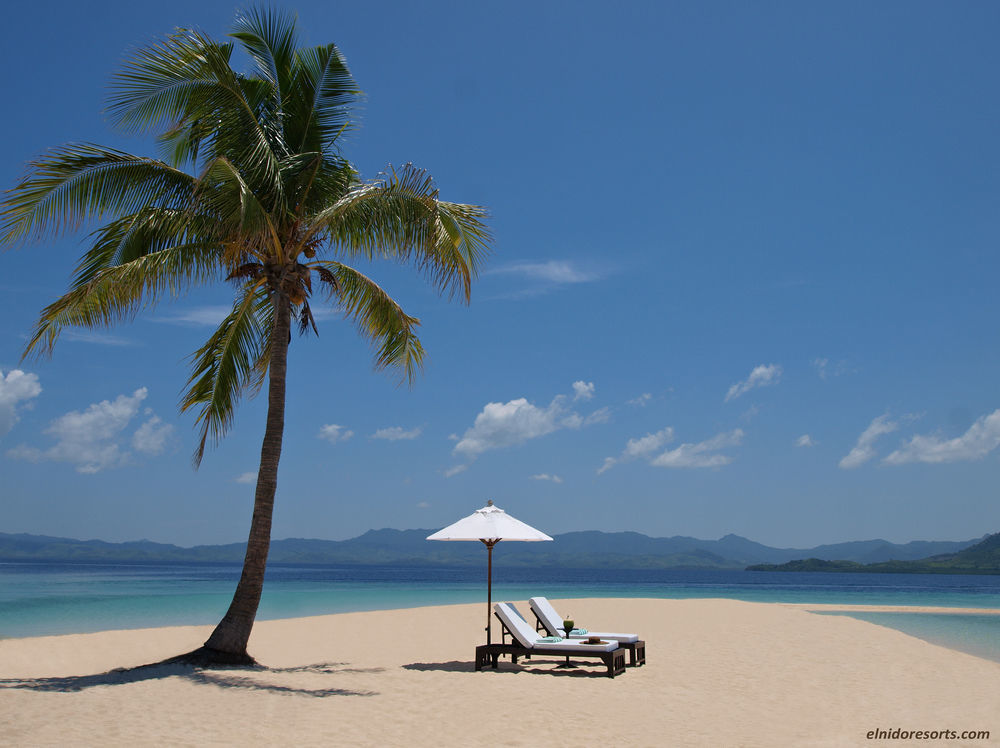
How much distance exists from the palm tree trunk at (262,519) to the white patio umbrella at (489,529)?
214 cm

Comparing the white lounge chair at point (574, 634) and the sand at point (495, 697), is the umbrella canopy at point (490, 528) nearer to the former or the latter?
the white lounge chair at point (574, 634)

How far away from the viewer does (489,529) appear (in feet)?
35.9

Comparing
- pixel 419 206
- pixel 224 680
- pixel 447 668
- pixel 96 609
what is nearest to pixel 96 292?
pixel 419 206

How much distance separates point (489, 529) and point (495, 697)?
2.73 m

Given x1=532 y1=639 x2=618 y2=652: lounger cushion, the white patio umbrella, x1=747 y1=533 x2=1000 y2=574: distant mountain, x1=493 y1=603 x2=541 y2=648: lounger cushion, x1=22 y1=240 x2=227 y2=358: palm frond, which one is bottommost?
x1=747 y1=533 x2=1000 y2=574: distant mountain

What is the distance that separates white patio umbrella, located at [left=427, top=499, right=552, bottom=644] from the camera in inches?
426

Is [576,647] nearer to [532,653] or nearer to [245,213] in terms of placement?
[532,653]

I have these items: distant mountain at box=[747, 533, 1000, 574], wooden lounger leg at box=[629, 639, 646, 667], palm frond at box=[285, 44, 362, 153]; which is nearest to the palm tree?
palm frond at box=[285, 44, 362, 153]

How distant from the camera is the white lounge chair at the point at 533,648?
10086mm

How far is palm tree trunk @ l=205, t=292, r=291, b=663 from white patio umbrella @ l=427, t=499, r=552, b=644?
2142 mm

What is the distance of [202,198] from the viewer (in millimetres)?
9391

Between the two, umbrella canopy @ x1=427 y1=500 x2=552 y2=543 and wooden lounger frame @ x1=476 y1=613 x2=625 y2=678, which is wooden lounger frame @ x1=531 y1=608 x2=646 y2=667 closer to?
wooden lounger frame @ x1=476 y1=613 x2=625 y2=678

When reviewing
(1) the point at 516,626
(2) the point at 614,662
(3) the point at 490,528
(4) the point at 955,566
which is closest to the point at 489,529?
(3) the point at 490,528

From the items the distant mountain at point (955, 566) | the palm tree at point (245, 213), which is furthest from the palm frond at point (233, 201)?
the distant mountain at point (955, 566)
